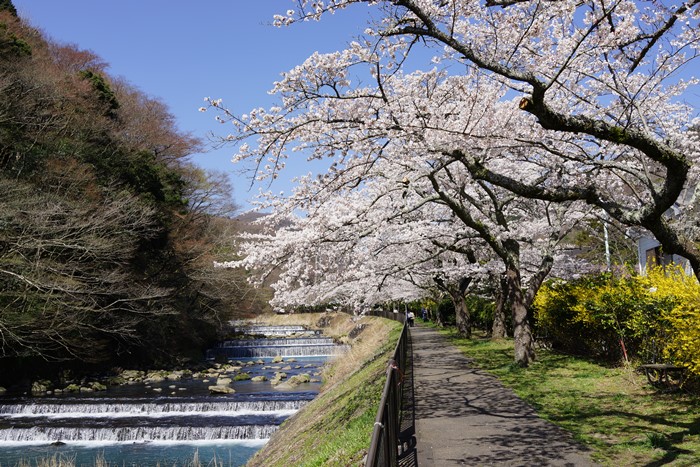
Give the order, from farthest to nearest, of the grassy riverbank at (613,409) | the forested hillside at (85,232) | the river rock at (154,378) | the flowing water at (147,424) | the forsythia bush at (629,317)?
1. the river rock at (154,378)
2. the forested hillside at (85,232)
3. the flowing water at (147,424)
4. the forsythia bush at (629,317)
5. the grassy riverbank at (613,409)

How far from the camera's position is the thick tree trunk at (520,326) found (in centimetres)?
1382

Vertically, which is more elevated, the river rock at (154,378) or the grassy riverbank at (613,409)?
the grassy riverbank at (613,409)

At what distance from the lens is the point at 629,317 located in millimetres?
11094

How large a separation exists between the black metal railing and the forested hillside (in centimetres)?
1385

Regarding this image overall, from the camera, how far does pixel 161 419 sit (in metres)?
17.5

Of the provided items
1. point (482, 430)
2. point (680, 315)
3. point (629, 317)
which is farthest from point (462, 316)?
point (482, 430)

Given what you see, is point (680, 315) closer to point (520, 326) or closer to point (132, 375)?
point (520, 326)

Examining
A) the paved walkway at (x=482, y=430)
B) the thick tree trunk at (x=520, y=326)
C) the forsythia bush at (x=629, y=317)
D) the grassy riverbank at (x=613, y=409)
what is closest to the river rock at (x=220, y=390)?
the paved walkway at (x=482, y=430)

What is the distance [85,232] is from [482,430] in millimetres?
18737

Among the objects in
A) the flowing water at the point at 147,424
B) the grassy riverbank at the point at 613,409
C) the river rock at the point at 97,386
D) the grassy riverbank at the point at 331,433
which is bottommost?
the flowing water at the point at 147,424

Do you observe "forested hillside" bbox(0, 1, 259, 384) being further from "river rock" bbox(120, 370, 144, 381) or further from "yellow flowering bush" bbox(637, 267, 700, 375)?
"yellow flowering bush" bbox(637, 267, 700, 375)

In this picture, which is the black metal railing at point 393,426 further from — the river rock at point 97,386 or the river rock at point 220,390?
the river rock at point 97,386

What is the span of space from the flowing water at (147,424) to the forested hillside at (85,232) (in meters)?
2.65

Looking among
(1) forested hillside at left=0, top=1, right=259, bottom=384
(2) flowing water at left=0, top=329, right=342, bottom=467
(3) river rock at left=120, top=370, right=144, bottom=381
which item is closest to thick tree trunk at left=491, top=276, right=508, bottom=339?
(2) flowing water at left=0, top=329, right=342, bottom=467
